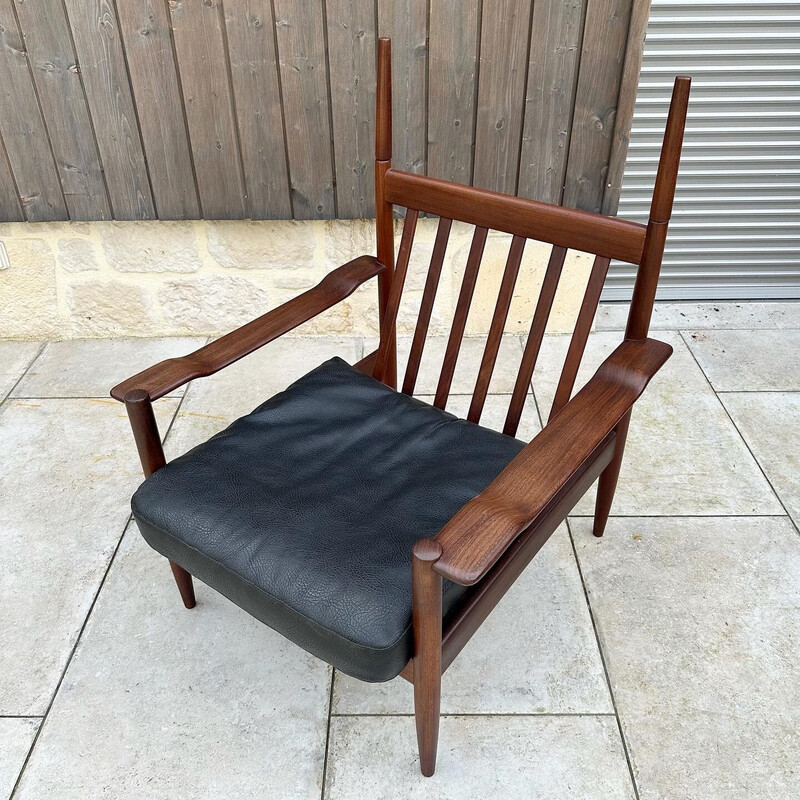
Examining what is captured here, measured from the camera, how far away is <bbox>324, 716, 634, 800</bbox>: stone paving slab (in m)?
1.29

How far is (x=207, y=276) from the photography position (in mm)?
2518

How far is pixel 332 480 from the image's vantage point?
1.36 meters

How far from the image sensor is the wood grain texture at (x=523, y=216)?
4.29ft

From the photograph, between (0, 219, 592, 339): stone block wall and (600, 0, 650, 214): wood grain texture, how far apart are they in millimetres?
263

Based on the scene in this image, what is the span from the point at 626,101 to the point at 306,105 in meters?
0.92

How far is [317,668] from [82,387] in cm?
134

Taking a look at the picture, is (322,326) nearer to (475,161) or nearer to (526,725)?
(475,161)

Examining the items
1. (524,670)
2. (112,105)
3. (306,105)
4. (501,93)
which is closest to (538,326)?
(524,670)

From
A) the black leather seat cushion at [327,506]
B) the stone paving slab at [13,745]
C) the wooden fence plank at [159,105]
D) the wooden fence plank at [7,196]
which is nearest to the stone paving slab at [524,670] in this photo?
the black leather seat cushion at [327,506]

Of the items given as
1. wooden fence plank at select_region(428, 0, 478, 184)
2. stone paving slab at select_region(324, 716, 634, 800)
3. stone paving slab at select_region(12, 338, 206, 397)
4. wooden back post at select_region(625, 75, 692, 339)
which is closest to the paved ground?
stone paving slab at select_region(324, 716, 634, 800)

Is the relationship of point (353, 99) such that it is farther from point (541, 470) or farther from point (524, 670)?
point (524, 670)

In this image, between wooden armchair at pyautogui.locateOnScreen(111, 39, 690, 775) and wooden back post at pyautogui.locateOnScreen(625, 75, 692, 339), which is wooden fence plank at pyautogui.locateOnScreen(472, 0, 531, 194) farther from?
wooden back post at pyautogui.locateOnScreen(625, 75, 692, 339)

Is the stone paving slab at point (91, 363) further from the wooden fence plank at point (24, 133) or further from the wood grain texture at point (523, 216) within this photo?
the wood grain texture at point (523, 216)

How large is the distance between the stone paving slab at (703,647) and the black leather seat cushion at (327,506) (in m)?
0.49
